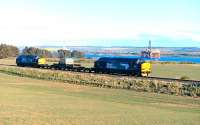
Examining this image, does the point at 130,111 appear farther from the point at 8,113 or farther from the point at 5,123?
the point at 5,123

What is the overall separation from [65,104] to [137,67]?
39.2 m

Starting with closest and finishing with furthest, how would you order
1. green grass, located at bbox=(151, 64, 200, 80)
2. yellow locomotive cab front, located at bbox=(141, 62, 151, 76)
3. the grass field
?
yellow locomotive cab front, located at bbox=(141, 62, 151, 76)
green grass, located at bbox=(151, 64, 200, 80)
the grass field

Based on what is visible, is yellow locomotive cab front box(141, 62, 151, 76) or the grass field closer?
yellow locomotive cab front box(141, 62, 151, 76)

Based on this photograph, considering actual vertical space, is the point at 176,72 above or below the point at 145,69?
below

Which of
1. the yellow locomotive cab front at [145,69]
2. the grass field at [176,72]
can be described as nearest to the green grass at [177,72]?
the grass field at [176,72]

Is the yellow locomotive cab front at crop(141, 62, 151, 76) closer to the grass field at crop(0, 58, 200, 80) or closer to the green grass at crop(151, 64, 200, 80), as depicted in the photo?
the grass field at crop(0, 58, 200, 80)

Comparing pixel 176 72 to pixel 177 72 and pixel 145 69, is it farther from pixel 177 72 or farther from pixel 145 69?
pixel 145 69

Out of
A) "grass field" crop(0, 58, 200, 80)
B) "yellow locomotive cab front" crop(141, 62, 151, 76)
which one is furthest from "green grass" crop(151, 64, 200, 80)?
"yellow locomotive cab front" crop(141, 62, 151, 76)

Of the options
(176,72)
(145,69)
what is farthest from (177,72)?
(145,69)

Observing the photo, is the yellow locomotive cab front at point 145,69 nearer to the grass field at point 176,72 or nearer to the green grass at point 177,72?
the grass field at point 176,72

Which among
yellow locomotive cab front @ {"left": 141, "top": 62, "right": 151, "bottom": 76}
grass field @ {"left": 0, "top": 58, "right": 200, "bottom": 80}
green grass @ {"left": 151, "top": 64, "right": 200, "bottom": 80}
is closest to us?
yellow locomotive cab front @ {"left": 141, "top": 62, "right": 151, "bottom": 76}

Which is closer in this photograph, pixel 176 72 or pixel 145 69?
pixel 145 69

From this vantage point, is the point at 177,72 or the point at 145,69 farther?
the point at 177,72

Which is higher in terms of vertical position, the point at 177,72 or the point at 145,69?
the point at 145,69
